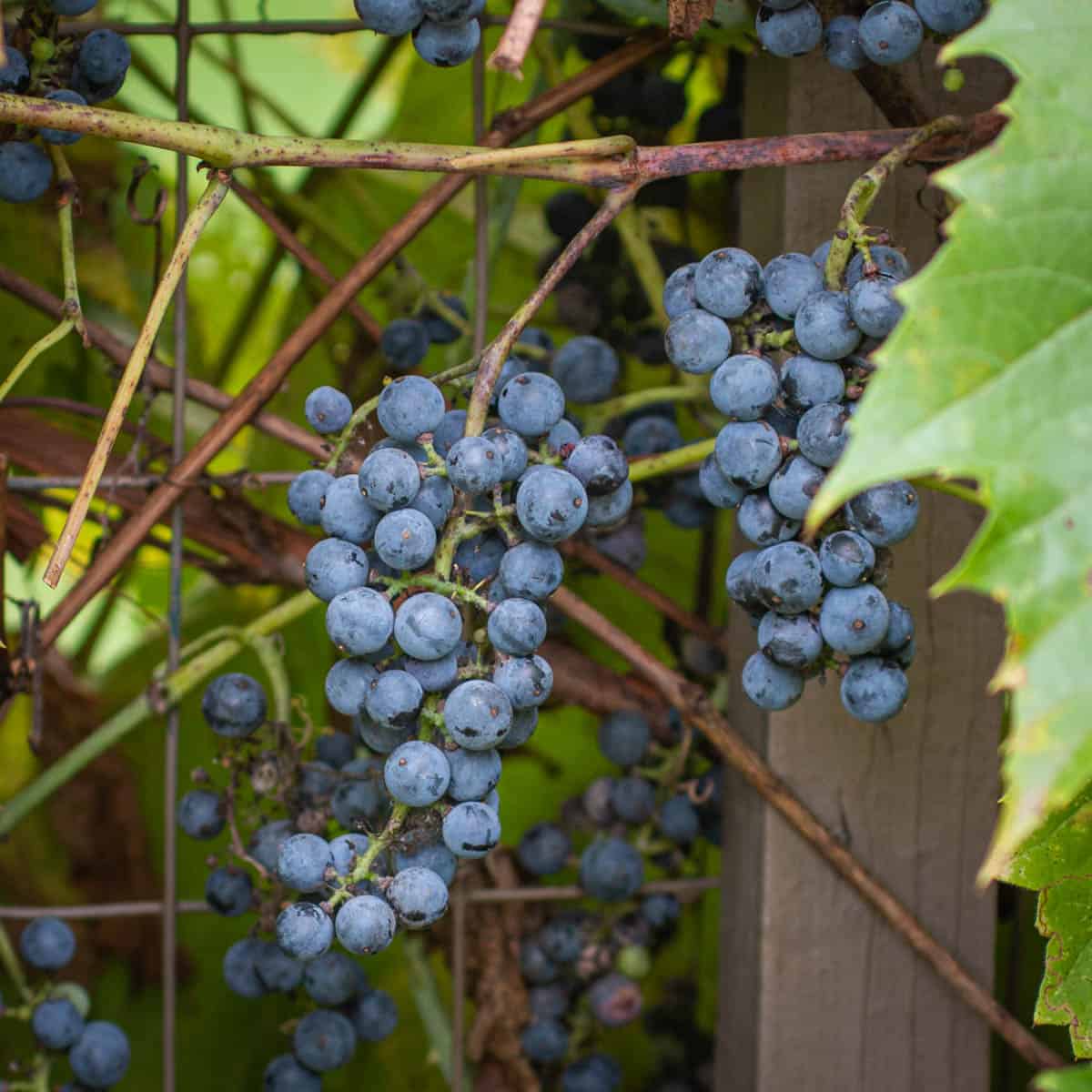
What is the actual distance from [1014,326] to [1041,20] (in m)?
0.17

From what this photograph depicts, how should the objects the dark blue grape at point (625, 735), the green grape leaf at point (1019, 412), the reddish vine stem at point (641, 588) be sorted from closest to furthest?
1. the green grape leaf at point (1019, 412)
2. the reddish vine stem at point (641, 588)
3. the dark blue grape at point (625, 735)

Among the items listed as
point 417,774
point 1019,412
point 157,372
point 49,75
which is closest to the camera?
point 1019,412

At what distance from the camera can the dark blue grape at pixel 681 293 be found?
0.91 meters

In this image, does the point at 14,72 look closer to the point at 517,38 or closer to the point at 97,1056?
the point at 517,38

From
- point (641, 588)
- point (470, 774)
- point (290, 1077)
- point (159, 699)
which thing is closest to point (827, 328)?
point (470, 774)

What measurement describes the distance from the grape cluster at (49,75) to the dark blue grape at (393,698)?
1.56 ft

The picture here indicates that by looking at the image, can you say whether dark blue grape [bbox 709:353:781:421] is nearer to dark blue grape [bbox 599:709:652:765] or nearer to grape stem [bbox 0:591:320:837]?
grape stem [bbox 0:591:320:837]

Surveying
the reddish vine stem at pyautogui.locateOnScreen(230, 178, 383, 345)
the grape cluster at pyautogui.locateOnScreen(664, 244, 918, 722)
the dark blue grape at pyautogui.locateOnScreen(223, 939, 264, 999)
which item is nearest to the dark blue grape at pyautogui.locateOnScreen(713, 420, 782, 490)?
the grape cluster at pyautogui.locateOnScreen(664, 244, 918, 722)

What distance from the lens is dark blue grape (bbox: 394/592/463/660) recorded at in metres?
0.80

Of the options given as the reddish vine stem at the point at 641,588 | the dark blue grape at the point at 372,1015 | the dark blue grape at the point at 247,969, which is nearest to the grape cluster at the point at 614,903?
the reddish vine stem at the point at 641,588

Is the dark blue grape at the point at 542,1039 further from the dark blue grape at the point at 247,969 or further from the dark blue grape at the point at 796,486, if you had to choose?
the dark blue grape at the point at 796,486

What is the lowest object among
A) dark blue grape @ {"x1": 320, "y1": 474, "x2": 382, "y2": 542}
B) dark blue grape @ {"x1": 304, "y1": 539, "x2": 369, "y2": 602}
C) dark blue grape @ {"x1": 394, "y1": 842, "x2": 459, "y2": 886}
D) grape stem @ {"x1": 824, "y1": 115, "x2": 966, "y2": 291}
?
dark blue grape @ {"x1": 394, "y1": 842, "x2": 459, "y2": 886}

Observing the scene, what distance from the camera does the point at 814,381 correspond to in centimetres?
85

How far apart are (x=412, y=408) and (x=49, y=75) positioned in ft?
1.32
